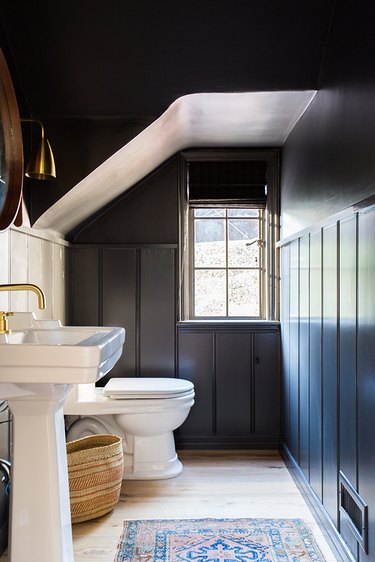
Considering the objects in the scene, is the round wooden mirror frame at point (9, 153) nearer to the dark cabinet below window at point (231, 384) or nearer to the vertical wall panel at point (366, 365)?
the vertical wall panel at point (366, 365)

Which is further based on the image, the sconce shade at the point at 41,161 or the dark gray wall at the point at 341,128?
the sconce shade at the point at 41,161

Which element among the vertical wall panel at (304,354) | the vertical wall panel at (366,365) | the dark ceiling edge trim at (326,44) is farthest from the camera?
the vertical wall panel at (304,354)

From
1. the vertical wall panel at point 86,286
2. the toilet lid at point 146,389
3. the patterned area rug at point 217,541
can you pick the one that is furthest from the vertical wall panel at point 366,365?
the vertical wall panel at point 86,286

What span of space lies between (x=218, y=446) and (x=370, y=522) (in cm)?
180

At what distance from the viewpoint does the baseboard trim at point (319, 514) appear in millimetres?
1939

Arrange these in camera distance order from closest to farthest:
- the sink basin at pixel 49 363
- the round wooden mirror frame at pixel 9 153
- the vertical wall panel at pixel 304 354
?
1. the sink basin at pixel 49 363
2. the round wooden mirror frame at pixel 9 153
3. the vertical wall panel at pixel 304 354

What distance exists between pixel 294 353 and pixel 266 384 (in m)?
0.57

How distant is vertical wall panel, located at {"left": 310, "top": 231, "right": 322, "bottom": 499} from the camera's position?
2289mm

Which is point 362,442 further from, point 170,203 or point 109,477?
point 170,203

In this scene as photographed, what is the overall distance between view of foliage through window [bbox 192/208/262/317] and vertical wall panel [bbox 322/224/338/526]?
134cm

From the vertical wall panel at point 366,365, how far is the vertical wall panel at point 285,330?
1336mm

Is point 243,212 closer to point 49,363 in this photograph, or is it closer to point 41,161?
point 41,161

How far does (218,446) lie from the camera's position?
3371 millimetres

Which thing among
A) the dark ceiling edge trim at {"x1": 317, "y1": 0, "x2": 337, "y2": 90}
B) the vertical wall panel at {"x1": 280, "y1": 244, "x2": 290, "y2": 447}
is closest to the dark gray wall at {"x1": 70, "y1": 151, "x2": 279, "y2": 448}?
the vertical wall panel at {"x1": 280, "y1": 244, "x2": 290, "y2": 447}
